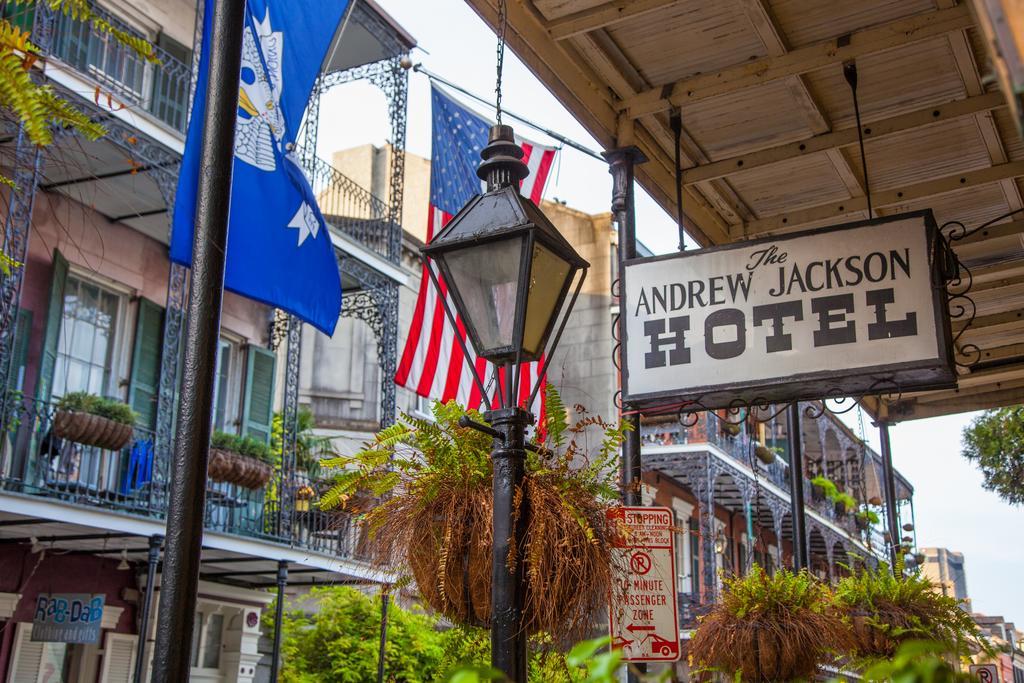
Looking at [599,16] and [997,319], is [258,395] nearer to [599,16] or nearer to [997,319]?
[997,319]

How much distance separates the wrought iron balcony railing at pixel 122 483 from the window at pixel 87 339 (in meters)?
0.62

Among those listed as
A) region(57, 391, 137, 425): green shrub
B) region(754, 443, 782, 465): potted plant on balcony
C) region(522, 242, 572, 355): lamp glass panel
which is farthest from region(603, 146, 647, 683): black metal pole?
region(754, 443, 782, 465): potted plant on balcony

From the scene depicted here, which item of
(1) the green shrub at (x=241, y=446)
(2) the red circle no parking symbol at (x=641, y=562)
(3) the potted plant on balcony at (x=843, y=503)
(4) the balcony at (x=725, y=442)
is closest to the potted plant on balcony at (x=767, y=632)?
(2) the red circle no parking symbol at (x=641, y=562)

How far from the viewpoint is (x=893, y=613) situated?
8297 mm

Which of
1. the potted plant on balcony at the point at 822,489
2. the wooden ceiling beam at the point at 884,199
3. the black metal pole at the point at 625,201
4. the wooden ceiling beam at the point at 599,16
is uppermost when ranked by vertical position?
the potted plant on balcony at the point at 822,489

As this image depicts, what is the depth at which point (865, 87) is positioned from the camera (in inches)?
246

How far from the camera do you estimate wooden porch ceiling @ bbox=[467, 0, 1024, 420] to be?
566 centimetres

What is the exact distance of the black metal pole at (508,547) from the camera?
347 centimetres

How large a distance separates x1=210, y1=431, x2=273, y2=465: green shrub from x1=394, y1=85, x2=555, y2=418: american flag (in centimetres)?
265

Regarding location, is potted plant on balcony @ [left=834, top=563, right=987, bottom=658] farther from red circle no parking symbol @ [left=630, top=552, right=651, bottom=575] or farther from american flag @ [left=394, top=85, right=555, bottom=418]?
american flag @ [left=394, top=85, right=555, bottom=418]

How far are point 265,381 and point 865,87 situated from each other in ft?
37.7

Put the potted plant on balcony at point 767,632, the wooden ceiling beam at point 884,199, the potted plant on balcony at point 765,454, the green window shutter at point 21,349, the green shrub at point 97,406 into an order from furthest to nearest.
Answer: the potted plant on balcony at point 765,454 < the green window shutter at point 21,349 < the green shrub at point 97,406 < the potted plant on balcony at point 767,632 < the wooden ceiling beam at point 884,199

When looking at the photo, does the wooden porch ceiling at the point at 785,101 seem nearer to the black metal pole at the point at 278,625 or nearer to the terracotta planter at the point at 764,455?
the black metal pole at the point at 278,625

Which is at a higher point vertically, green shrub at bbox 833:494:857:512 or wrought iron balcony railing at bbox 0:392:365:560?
green shrub at bbox 833:494:857:512
